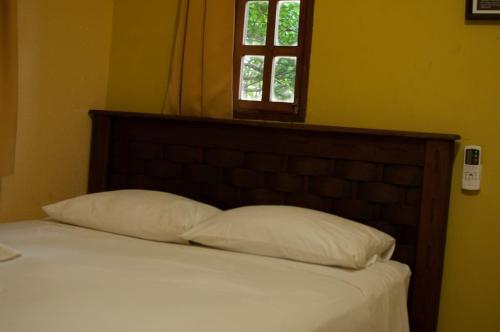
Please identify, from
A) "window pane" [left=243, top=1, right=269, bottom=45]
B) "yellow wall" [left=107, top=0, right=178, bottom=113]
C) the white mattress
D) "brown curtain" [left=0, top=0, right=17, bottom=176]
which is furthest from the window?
"brown curtain" [left=0, top=0, right=17, bottom=176]

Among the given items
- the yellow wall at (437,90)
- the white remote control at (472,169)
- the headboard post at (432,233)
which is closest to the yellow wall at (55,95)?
the yellow wall at (437,90)

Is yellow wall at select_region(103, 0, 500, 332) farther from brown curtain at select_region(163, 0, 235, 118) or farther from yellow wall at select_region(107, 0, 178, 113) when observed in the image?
yellow wall at select_region(107, 0, 178, 113)

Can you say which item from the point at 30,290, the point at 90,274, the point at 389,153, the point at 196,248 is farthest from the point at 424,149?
the point at 30,290

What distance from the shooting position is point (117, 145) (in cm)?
309

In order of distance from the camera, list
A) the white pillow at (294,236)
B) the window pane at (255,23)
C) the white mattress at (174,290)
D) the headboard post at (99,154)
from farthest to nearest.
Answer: the headboard post at (99,154) < the window pane at (255,23) < the white pillow at (294,236) < the white mattress at (174,290)

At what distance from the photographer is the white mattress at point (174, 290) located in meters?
1.34

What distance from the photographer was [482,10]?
2451 mm

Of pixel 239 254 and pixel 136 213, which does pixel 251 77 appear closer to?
pixel 136 213

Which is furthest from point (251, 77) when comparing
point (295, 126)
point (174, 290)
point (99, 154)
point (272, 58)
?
point (174, 290)

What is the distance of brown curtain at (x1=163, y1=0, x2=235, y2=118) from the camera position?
2.89 metres

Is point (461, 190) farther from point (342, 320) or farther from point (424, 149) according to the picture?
point (342, 320)

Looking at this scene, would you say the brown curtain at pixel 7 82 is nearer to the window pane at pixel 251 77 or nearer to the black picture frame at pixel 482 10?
the window pane at pixel 251 77

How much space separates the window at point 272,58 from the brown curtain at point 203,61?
8 centimetres

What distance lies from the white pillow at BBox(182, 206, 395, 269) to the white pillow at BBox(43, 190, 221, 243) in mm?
85
